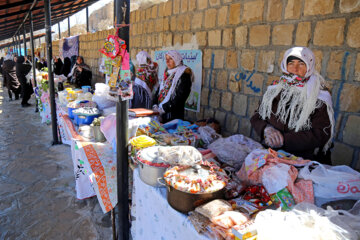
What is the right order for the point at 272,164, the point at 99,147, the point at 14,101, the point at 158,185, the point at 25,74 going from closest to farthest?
the point at 272,164, the point at 158,185, the point at 99,147, the point at 25,74, the point at 14,101

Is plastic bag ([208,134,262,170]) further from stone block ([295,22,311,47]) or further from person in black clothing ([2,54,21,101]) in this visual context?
person in black clothing ([2,54,21,101])

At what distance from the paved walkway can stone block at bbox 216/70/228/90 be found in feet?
7.11

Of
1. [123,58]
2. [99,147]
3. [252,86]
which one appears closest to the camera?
[123,58]

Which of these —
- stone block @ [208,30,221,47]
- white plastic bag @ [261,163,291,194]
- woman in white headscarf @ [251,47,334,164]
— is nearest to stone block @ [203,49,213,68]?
stone block @ [208,30,221,47]

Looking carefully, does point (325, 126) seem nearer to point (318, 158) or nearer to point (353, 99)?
point (318, 158)

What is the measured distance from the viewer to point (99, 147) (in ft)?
7.79

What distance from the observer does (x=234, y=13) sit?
2959mm

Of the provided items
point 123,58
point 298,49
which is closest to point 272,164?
point 298,49

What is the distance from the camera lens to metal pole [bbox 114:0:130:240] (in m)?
1.67

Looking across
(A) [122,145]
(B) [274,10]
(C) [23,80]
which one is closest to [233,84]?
(B) [274,10]

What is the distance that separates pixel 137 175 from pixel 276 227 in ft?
3.72

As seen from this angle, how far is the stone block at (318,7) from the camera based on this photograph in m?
2.05

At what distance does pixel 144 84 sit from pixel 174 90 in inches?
27.7

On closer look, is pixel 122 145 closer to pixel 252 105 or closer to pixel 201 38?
pixel 252 105
